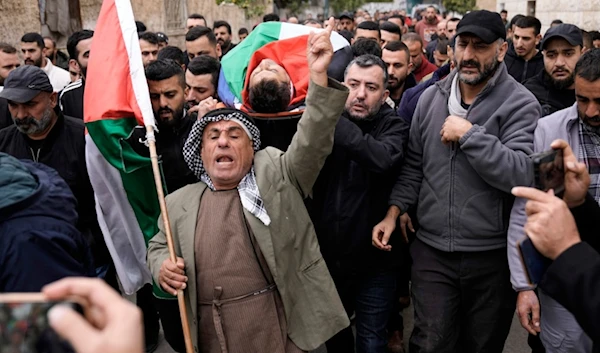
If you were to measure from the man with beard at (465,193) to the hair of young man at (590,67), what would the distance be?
0.96 feet

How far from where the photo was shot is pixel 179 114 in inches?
149

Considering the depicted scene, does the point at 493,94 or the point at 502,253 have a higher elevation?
the point at 493,94


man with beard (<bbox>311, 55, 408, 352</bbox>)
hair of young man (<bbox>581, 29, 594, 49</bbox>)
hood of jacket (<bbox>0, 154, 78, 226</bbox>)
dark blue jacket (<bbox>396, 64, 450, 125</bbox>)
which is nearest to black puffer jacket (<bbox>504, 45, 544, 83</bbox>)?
hair of young man (<bbox>581, 29, 594, 49</bbox>)

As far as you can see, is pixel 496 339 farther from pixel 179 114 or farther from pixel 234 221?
pixel 179 114

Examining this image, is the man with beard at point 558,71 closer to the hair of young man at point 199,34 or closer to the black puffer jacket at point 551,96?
the black puffer jacket at point 551,96

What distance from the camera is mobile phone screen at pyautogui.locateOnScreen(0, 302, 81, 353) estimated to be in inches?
47.8

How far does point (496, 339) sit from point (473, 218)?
2.24ft

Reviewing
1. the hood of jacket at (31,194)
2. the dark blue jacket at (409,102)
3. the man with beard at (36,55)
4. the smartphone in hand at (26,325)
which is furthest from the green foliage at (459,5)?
the smartphone in hand at (26,325)

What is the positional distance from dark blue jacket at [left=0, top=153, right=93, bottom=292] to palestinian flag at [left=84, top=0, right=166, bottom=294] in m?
1.13

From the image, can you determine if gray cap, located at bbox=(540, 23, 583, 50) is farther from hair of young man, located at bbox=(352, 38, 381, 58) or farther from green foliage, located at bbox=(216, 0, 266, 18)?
green foliage, located at bbox=(216, 0, 266, 18)

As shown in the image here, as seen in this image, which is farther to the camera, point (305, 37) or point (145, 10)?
point (145, 10)

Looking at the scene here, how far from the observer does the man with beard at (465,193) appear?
3041 mm

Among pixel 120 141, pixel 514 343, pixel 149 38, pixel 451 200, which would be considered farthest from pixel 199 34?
pixel 514 343

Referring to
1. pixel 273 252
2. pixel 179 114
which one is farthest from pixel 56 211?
pixel 179 114
